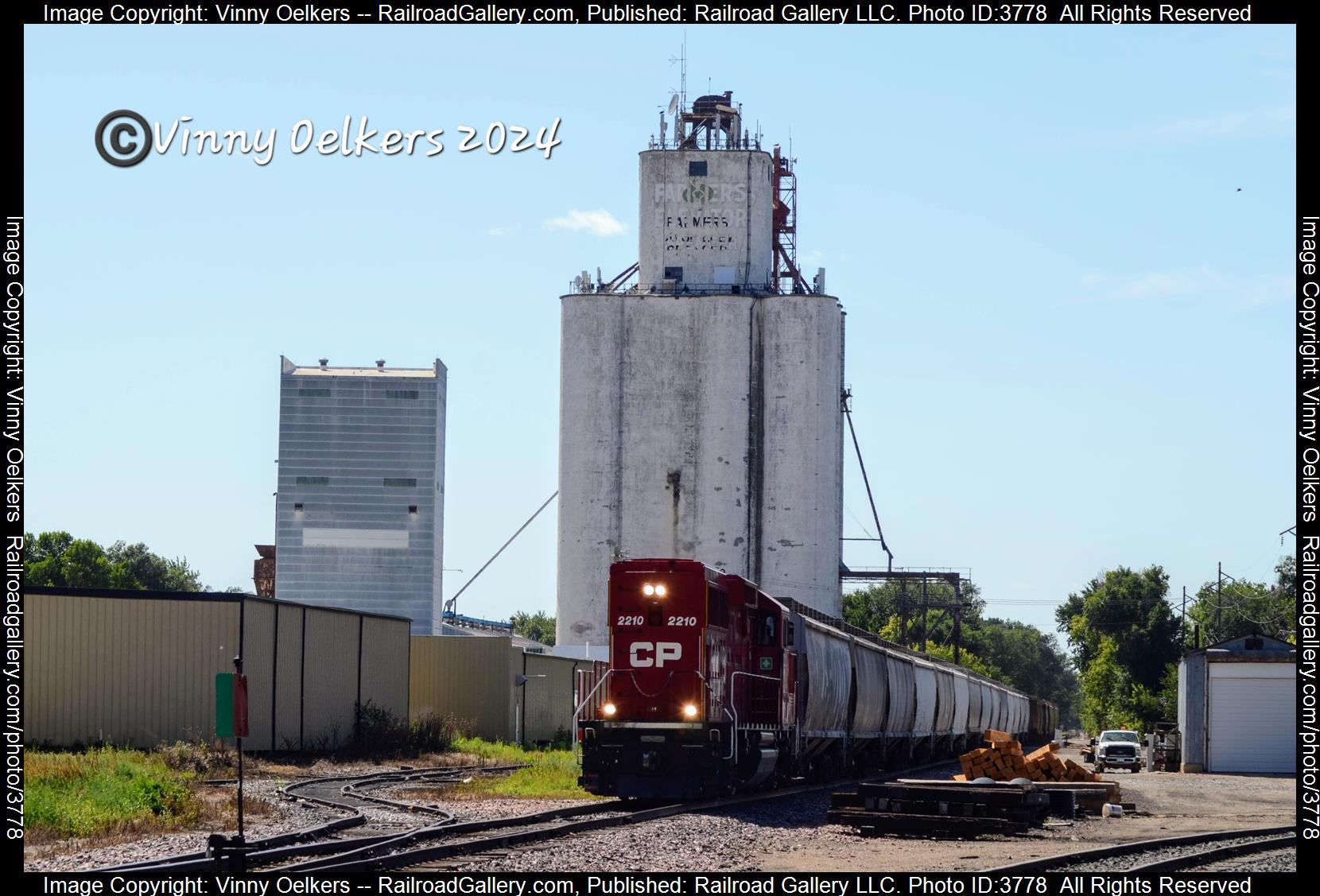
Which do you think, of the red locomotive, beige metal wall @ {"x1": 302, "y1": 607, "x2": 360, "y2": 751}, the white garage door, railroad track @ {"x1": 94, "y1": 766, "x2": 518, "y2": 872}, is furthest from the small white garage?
beige metal wall @ {"x1": 302, "y1": 607, "x2": 360, "y2": 751}

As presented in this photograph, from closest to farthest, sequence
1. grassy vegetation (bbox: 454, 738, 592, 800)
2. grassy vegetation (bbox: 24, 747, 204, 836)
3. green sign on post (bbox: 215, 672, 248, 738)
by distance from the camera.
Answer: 1. green sign on post (bbox: 215, 672, 248, 738)
2. grassy vegetation (bbox: 24, 747, 204, 836)
3. grassy vegetation (bbox: 454, 738, 592, 800)

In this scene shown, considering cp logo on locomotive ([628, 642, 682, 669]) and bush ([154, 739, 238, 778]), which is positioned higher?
cp logo on locomotive ([628, 642, 682, 669])

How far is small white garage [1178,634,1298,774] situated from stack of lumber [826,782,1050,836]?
864 inches

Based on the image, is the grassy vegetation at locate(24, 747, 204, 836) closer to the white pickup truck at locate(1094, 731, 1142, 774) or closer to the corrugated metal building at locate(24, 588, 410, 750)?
the corrugated metal building at locate(24, 588, 410, 750)

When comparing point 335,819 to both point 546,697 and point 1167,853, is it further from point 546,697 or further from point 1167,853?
point 546,697

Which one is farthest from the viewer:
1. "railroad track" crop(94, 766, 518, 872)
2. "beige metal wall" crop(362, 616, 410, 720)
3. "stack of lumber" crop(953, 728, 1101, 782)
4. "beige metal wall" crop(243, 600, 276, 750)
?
"beige metal wall" crop(362, 616, 410, 720)

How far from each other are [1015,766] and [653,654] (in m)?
7.65

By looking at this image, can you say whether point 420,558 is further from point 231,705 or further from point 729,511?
point 231,705

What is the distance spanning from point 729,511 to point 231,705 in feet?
186

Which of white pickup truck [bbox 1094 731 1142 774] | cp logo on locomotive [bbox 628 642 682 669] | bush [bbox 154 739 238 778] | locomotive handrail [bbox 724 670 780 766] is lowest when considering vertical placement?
white pickup truck [bbox 1094 731 1142 774]

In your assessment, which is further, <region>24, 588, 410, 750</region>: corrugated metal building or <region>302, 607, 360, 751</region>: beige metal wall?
<region>302, 607, 360, 751</region>: beige metal wall

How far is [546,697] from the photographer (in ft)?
176

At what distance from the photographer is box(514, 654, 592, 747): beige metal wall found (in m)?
51.0

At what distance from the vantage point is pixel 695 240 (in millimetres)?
75438
